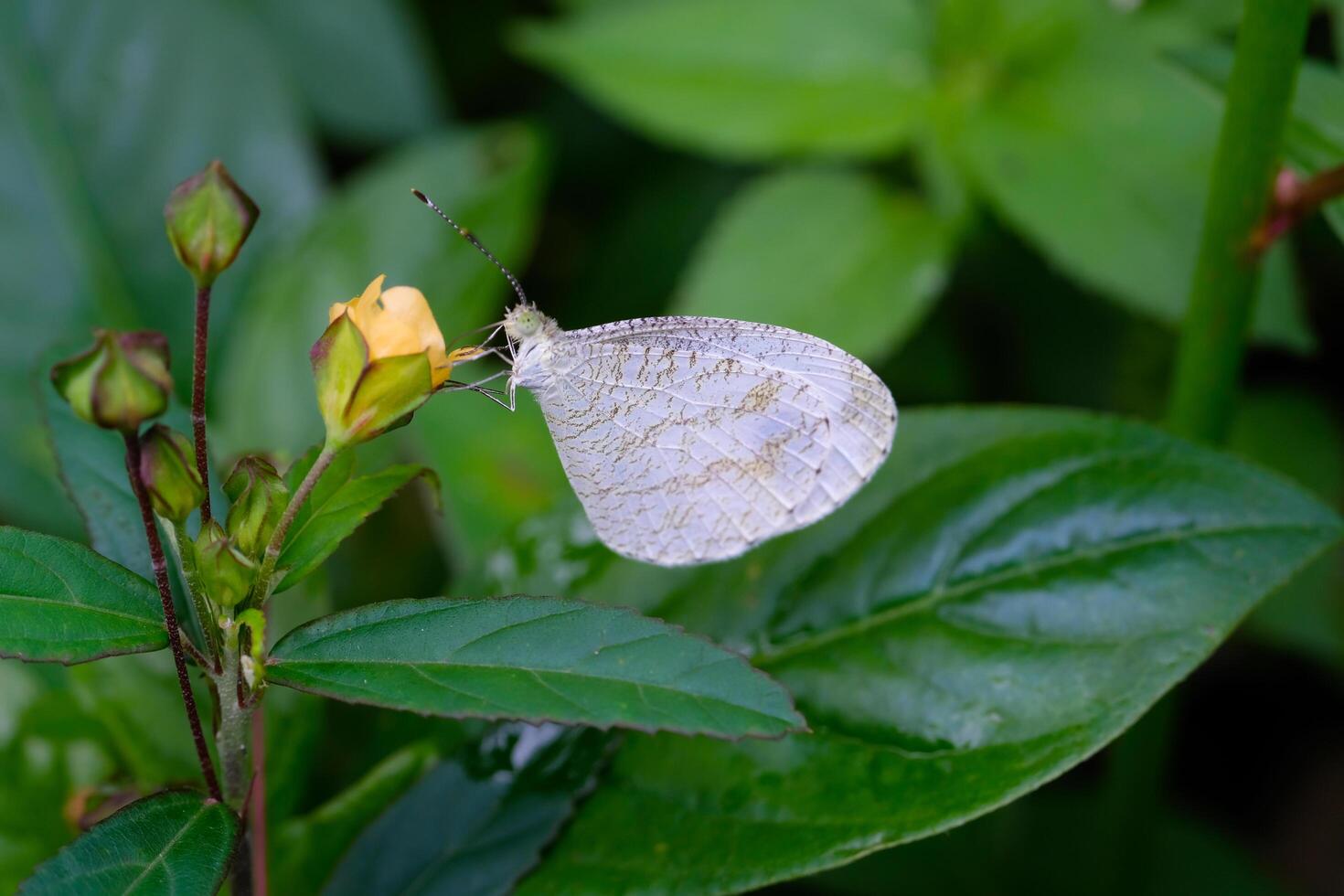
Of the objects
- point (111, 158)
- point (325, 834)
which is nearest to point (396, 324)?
point (325, 834)

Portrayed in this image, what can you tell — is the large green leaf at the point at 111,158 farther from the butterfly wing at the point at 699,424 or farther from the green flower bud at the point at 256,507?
the green flower bud at the point at 256,507

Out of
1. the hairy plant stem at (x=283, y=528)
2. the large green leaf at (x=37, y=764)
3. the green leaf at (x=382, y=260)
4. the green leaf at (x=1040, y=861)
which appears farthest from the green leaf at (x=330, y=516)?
the green leaf at (x=1040, y=861)

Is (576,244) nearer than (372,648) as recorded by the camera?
No

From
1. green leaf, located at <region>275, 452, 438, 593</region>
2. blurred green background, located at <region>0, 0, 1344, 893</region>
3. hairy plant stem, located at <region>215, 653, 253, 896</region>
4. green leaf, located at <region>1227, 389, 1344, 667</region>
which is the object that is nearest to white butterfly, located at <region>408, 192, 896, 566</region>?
blurred green background, located at <region>0, 0, 1344, 893</region>

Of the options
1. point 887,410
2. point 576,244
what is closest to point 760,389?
point 887,410

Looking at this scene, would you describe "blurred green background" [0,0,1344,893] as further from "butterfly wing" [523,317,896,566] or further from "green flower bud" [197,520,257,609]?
"green flower bud" [197,520,257,609]

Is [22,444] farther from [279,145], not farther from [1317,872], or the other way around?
[1317,872]
